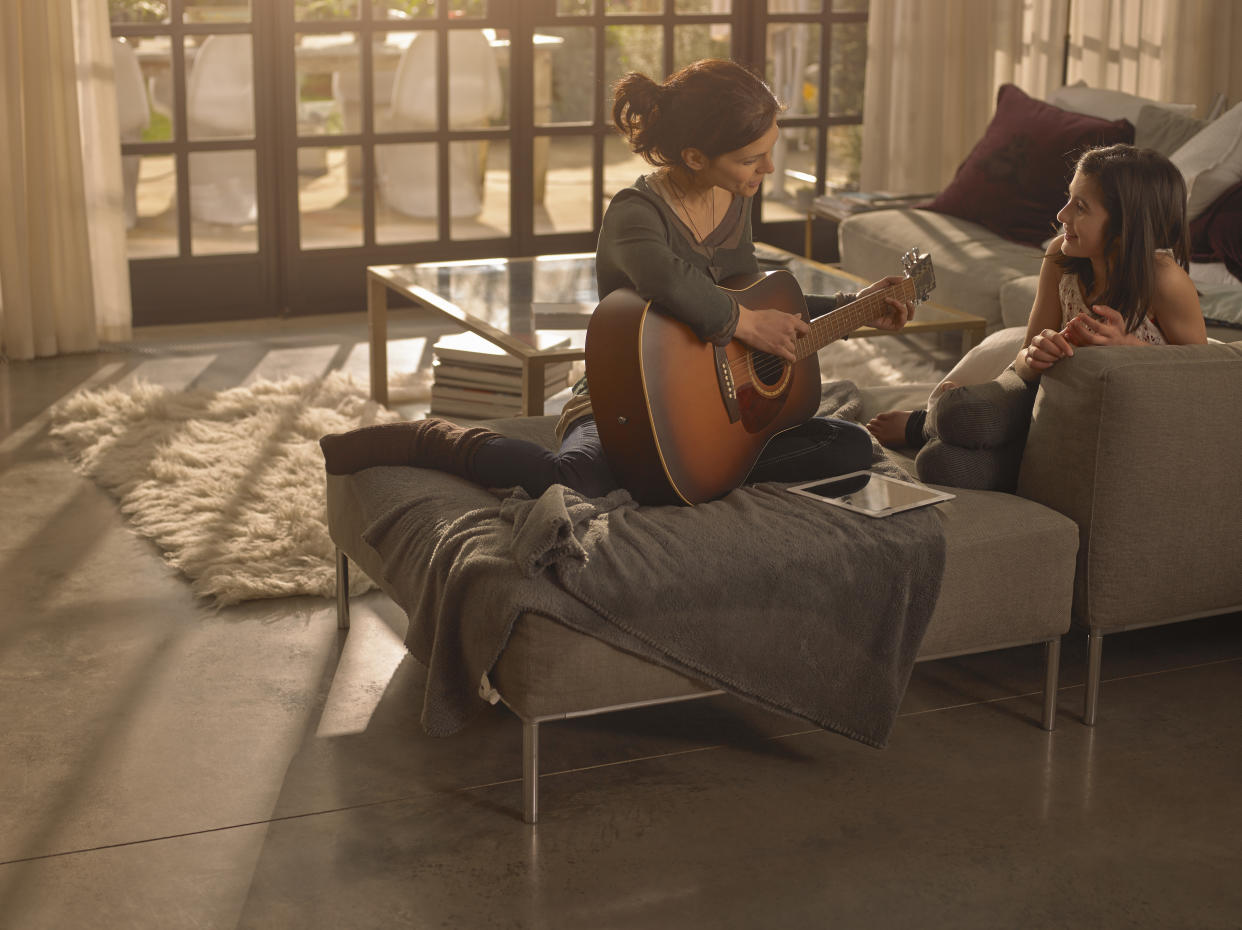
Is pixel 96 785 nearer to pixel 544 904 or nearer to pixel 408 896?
pixel 408 896

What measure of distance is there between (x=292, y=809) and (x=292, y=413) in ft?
6.52

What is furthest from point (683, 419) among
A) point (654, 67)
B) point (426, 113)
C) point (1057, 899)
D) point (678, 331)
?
point (654, 67)

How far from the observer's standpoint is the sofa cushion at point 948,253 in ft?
13.9

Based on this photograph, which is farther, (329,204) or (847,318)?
(329,204)

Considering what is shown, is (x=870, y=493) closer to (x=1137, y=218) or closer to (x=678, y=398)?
(x=678, y=398)

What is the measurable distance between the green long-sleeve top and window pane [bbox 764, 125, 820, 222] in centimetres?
361

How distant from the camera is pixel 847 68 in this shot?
237 inches

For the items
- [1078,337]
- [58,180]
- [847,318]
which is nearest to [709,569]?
[847,318]

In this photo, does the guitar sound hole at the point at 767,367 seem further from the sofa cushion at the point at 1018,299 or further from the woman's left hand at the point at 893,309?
the sofa cushion at the point at 1018,299

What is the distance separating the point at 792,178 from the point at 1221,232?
95.9 inches

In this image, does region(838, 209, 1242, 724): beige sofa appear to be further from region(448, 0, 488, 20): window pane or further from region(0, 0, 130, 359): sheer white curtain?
region(448, 0, 488, 20): window pane

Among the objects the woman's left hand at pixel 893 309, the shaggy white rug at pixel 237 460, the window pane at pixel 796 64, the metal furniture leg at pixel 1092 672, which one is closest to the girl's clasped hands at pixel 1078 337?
the woman's left hand at pixel 893 309

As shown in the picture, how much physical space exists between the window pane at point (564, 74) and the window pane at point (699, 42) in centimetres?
35

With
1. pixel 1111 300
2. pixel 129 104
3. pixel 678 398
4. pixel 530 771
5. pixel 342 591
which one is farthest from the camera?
pixel 129 104
